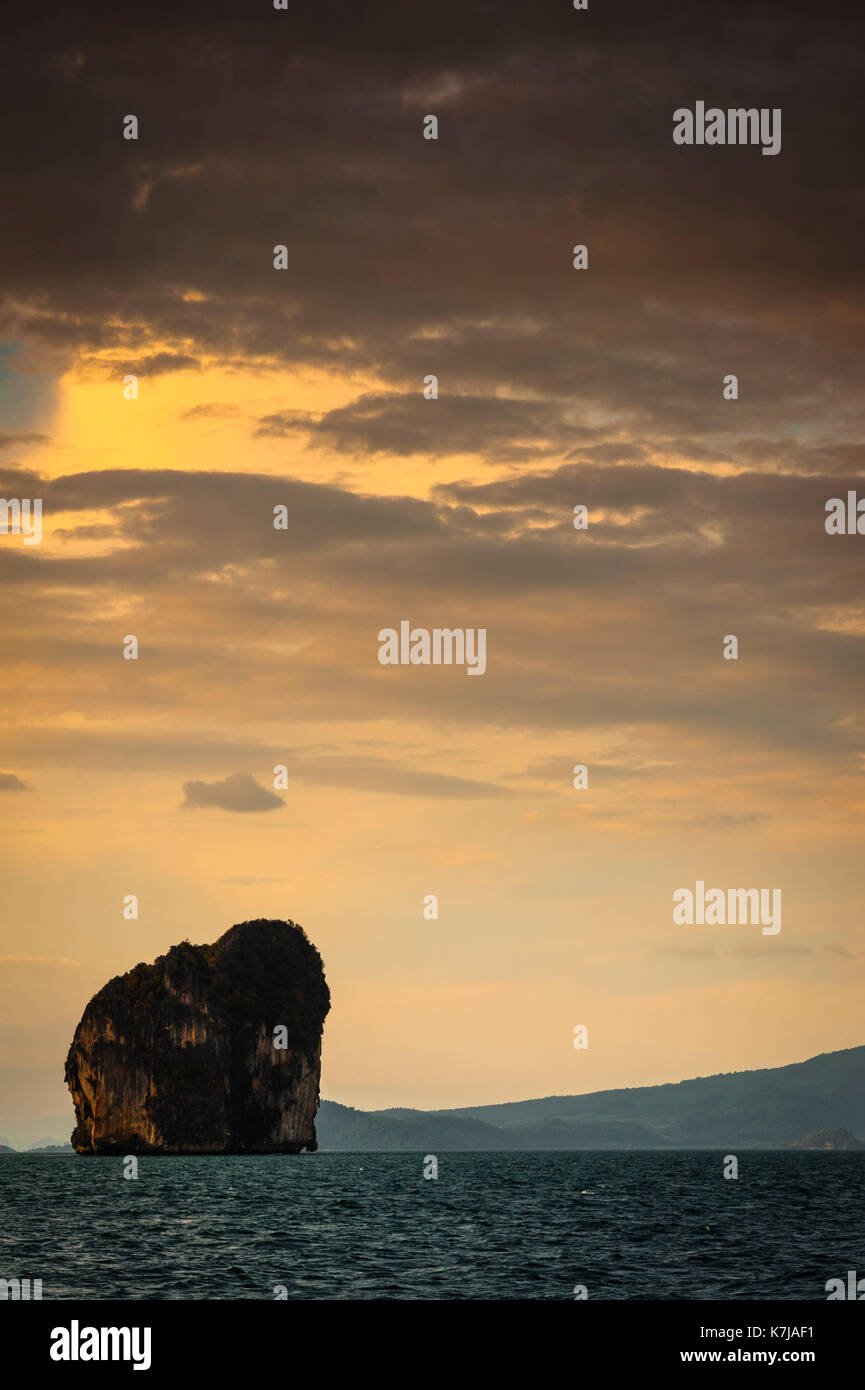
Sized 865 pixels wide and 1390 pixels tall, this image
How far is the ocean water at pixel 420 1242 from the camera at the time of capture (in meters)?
46.6

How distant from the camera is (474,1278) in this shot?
48781 millimetres

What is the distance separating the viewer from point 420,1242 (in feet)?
205

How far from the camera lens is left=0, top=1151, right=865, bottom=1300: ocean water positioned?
46.6 metres
